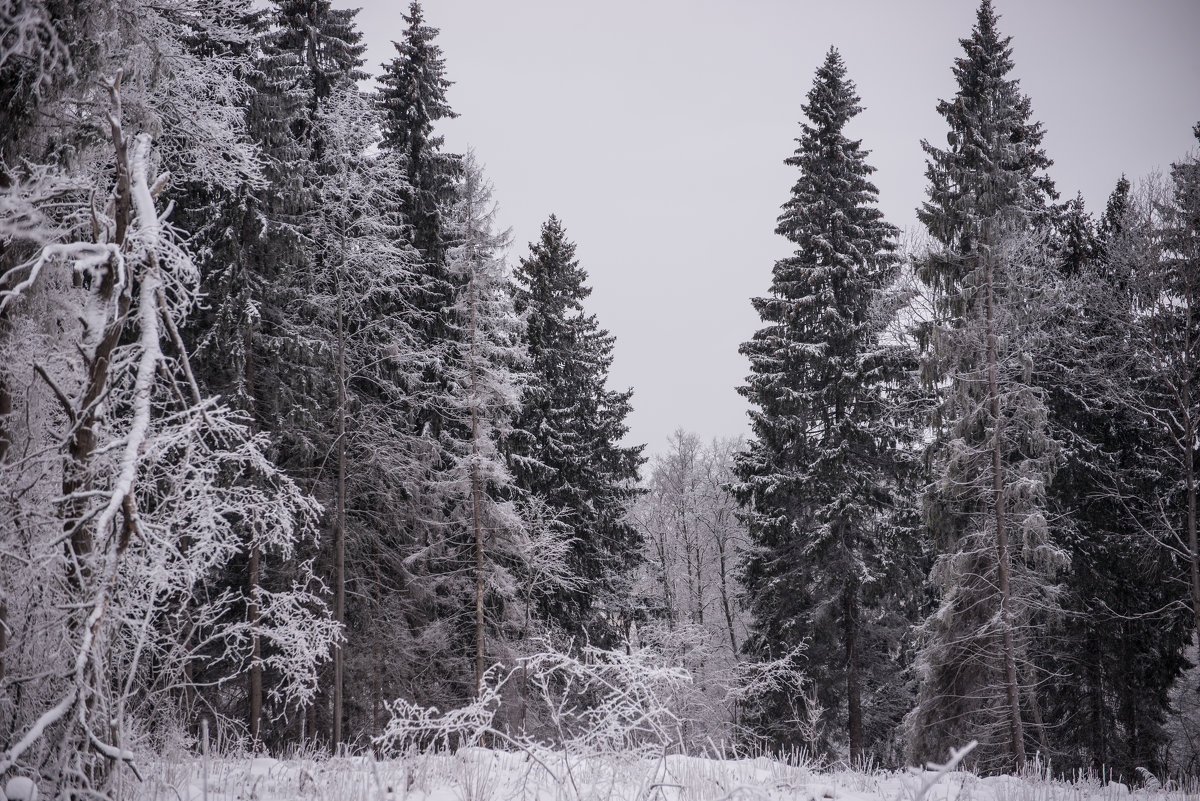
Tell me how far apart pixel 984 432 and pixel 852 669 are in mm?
7176

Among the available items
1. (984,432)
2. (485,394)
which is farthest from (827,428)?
(485,394)

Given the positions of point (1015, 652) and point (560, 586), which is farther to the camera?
point (560, 586)

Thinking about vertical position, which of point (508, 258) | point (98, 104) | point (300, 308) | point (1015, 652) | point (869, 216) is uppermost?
point (869, 216)

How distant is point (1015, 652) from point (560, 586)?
11.3 m

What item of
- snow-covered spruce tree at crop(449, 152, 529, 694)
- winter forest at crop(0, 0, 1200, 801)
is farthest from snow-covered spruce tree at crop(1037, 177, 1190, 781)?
snow-covered spruce tree at crop(449, 152, 529, 694)

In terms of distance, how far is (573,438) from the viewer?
823 inches

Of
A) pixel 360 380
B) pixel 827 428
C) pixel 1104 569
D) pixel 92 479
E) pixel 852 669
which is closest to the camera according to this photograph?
pixel 92 479

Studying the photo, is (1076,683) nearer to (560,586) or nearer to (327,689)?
(560,586)

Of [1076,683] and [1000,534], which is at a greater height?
[1000,534]

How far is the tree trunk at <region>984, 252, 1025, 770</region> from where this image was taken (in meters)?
11.9

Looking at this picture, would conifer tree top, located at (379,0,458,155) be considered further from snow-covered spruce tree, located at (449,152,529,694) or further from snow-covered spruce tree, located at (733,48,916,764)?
snow-covered spruce tree, located at (733,48,916,764)

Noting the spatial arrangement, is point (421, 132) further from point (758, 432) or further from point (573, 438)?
point (758, 432)

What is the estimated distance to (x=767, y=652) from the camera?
19.2 metres

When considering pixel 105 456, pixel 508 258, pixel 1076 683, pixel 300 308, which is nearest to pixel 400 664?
pixel 300 308
